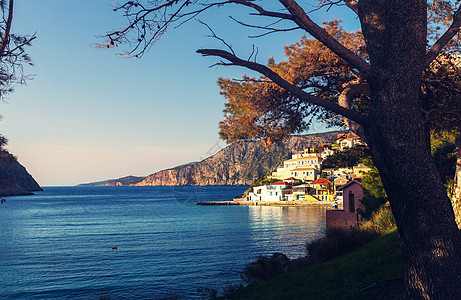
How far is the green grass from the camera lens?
7.79 m

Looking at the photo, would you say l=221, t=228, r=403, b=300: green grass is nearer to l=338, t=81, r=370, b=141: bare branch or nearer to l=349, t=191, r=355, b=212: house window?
l=338, t=81, r=370, b=141: bare branch

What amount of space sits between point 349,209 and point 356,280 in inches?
747

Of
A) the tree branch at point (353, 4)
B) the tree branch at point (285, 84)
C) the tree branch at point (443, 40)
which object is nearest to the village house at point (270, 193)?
the tree branch at point (353, 4)

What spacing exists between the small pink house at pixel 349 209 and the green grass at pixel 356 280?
44.3 feet

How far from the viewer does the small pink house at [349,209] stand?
84.1 ft

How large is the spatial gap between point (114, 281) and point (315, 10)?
2321 centimetres

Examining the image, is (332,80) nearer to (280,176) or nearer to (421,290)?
(421,290)

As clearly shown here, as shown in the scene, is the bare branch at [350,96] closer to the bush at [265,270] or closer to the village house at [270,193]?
the bush at [265,270]

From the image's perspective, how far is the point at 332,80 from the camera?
1176 cm

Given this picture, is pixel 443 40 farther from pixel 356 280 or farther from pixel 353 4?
pixel 356 280

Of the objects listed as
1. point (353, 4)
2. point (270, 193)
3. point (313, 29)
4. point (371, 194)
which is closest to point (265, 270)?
point (371, 194)

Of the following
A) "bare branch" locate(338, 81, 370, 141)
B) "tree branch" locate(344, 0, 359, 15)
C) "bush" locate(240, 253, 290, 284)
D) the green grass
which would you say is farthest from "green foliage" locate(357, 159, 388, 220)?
"tree branch" locate(344, 0, 359, 15)

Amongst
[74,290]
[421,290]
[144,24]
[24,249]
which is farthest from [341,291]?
[24,249]

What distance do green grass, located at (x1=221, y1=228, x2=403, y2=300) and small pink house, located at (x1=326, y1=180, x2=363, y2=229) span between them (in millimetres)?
13517
